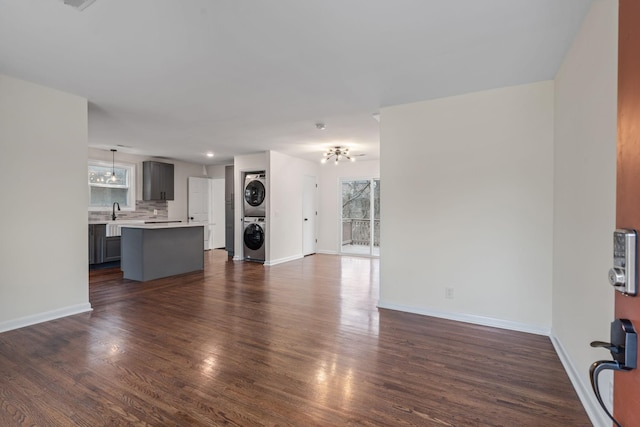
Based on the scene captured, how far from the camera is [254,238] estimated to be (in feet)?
22.5

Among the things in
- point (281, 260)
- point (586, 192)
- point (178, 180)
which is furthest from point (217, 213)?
point (586, 192)

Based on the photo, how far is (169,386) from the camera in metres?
2.05

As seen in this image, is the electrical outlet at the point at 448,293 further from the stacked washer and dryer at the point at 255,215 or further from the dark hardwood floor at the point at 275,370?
the stacked washer and dryer at the point at 255,215

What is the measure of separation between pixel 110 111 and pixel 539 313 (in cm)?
547

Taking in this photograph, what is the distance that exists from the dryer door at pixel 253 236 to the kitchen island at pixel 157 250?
51.3 inches

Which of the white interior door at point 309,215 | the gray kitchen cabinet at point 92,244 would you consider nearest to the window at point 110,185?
the gray kitchen cabinet at point 92,244

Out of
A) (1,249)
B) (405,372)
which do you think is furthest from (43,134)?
(405,372)

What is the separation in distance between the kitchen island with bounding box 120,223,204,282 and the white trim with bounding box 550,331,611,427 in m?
5.46

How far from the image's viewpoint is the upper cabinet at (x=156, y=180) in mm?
7258

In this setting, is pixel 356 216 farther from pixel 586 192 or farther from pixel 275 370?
pixel 586 192

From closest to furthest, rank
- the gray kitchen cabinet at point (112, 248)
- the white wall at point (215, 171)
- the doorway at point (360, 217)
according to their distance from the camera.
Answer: the gray kitchen cabinet at point (112, 248) → the doorway at point (360, 217) → the white wall at point (215, 171)

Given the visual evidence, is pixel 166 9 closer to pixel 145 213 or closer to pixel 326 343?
pixel 326 343

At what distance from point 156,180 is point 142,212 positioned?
2.90 ft

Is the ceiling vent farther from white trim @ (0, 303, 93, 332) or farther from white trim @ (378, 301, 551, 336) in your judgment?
white trim @ (378, 301, 551, 336)
